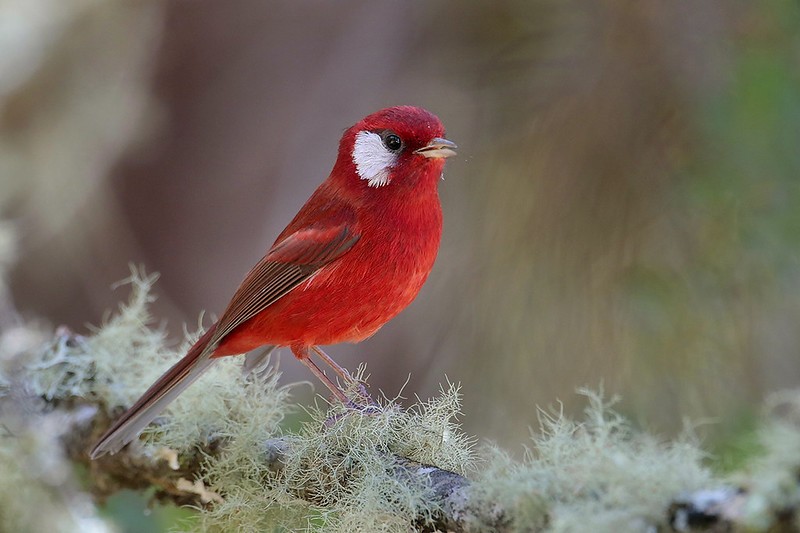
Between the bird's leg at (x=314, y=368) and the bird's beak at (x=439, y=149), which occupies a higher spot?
the bird's beak at (x=439, y=149)

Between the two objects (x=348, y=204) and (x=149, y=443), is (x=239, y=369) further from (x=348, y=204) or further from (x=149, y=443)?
(x=348, y=204)

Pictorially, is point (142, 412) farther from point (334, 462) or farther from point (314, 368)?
point (334, 462)

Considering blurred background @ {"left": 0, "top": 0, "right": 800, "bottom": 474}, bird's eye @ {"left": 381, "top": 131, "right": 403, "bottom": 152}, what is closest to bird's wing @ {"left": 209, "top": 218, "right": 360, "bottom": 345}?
bird's eye @ {"left": 381, "top": 131, "right": 403, "bottom": 152}

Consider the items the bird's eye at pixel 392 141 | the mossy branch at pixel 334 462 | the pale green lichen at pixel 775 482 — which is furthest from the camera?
the bird's eye at pixel 392 141

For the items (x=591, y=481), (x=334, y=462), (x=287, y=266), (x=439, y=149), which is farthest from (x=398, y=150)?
(x=591, y=481)

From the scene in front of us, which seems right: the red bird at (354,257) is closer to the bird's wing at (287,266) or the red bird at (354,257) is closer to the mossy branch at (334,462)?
the bird's wing at (287,266)

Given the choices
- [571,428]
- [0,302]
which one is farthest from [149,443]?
[571,428]

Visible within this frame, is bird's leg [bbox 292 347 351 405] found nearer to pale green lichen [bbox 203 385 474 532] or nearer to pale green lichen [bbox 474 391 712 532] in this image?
pale green lichen [bbox 203 385 474 532]

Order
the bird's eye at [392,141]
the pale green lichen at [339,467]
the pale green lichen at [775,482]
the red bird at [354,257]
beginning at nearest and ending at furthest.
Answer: the pale green lichen at [775,482], the pale green lichen at [339,467], the red bird at [354,257], the bird's eye at [392,141]

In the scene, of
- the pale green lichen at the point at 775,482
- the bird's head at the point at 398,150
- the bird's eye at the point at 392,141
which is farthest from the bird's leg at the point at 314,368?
the pale green lichen at the point at 775,482
